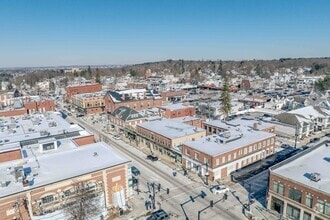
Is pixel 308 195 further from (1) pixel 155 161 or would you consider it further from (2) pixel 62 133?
(2) pixel 62 133

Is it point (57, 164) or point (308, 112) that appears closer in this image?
point (57, 164)

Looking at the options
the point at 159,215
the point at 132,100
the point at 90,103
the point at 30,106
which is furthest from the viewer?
the point at 90,103

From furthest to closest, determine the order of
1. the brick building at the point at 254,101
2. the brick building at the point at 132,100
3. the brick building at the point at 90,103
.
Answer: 1. the brick building at the point at 254,101
2. the brick building at the point at 90,103
3. the brick building at the point at 132,100

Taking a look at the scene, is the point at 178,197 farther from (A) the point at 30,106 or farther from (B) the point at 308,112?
(A) the point at 30,106

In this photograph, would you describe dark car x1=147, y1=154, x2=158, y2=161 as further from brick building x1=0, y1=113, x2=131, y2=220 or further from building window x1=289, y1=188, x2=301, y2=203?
building window x1=289, y1=188, x2=301, y2=203

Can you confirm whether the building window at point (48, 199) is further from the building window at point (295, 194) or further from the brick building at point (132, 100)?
the brick building at point (132, 100)

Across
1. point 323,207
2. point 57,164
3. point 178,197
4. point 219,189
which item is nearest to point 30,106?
point 57,164

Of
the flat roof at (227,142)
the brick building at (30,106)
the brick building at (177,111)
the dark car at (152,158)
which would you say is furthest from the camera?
the brick building at (30,106)

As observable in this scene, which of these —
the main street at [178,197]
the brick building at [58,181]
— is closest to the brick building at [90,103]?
the main street at [178,197]
